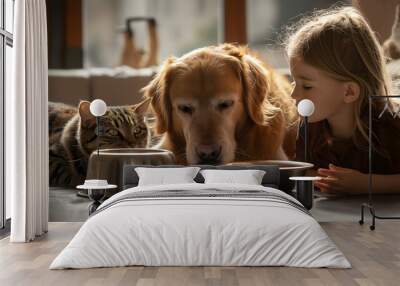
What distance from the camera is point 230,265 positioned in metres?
4.28

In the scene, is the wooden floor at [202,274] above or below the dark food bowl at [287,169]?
below

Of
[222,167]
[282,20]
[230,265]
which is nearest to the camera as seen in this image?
[230,265]

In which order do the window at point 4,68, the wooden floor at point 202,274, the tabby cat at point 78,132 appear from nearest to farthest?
the wooden floor at point 202,274
the window at point 4,68
the tabby cat at point 78,132

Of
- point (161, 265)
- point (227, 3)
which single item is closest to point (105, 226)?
point (161, 265)

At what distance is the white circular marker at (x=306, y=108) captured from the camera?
259 inches

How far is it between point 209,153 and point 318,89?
1.40m

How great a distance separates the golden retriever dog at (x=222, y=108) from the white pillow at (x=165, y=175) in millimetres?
390

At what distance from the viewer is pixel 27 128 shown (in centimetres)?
559

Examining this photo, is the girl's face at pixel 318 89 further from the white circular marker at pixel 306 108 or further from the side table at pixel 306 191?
the side table at pixel 306 191

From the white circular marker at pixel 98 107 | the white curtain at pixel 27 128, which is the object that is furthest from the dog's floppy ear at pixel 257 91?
the white curtain at pixel 27 128

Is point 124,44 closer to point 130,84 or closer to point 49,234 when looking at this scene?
point 130,84

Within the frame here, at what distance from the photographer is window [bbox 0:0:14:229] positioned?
240 inches

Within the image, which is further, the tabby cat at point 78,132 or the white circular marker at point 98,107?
the tabby cat at point 78,132

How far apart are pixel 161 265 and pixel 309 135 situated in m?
3.14
